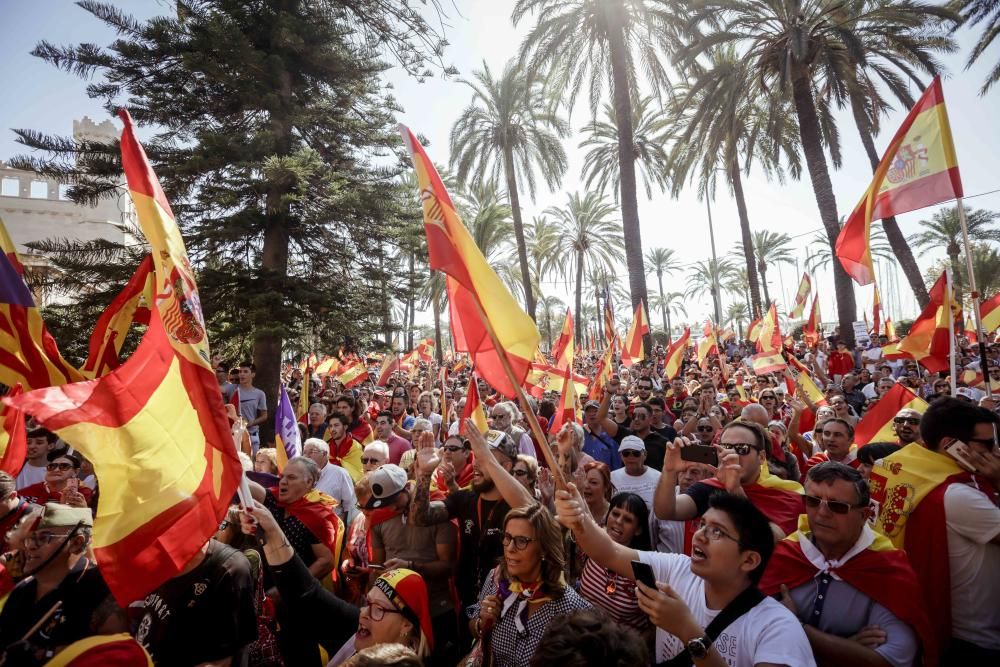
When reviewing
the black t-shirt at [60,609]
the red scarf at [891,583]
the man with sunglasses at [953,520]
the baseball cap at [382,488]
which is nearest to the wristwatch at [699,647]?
the red scarf at [891,583]

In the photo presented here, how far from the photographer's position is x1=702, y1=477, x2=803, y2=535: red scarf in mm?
3730

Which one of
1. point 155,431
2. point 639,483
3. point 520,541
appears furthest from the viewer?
point 639,483

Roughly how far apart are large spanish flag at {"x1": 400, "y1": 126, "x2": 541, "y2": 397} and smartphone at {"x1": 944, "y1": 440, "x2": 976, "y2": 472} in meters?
2.35

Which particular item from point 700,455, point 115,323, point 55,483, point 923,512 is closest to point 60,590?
point 55,483

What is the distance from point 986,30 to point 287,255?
805 inches

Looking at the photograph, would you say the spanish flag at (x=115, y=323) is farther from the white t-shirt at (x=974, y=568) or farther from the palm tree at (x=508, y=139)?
the palm tree at (x=508, y=139)

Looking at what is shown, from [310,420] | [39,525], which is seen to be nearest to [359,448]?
[310,420]

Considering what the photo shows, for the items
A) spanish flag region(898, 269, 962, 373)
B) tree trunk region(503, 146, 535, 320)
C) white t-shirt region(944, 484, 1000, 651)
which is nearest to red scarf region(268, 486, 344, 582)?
white t-shirt region(944, 484, 1000, 651)

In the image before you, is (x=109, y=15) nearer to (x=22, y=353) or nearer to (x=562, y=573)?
(x=22, y=353)

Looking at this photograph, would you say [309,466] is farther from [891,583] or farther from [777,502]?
[891,583]

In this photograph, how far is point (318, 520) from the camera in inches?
169

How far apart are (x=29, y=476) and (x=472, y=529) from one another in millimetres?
4209

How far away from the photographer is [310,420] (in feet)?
Answer: 30.0

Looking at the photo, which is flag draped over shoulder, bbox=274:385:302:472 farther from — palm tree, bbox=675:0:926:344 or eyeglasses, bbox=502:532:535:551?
palm tree, bbox=675:0:926:344
